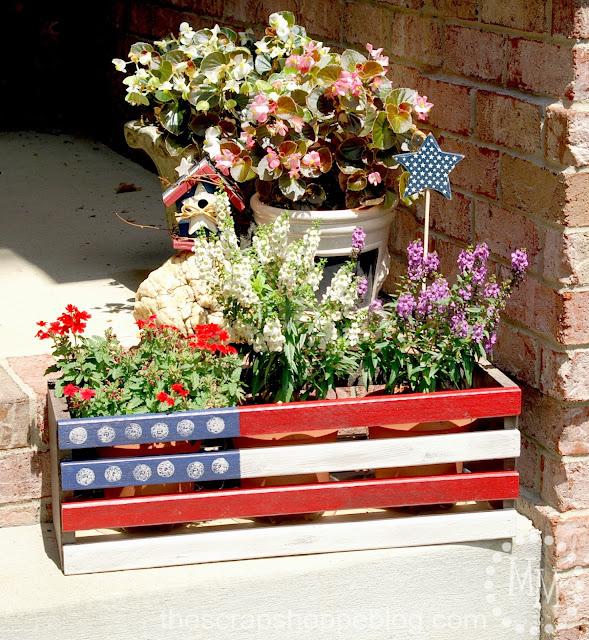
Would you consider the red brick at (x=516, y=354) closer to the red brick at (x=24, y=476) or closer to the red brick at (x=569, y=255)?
the red brick at (x=569, y=255)

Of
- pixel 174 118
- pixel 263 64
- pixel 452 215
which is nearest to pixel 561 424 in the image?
pixel 452 215

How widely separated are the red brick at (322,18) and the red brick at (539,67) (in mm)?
1026

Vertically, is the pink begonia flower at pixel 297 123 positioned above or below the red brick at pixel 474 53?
below

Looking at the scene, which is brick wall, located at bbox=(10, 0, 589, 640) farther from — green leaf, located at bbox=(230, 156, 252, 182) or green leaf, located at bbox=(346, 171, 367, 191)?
green leaf, located at bbox=(230, 156, 252, 182)

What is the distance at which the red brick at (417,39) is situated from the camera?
3.04 m

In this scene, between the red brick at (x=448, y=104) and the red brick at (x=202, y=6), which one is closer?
the red brick at (x=448, y=104)

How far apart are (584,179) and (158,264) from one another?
192cm

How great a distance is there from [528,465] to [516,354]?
0.98 ft

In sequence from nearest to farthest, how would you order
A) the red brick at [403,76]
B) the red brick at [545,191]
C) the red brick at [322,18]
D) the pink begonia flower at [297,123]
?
the red brick at [545,191] < the pink begonia flower at [297,123] < the red brick at [403,76] < the red brick at [322,18]

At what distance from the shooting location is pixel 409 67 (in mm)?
3207

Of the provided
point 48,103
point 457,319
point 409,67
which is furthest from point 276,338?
point 48,103

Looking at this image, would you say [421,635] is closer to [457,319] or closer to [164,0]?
[457,319]

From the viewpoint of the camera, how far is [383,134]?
3029 millimetres

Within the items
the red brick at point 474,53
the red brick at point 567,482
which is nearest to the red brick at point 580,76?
the red brick at point 474,53
